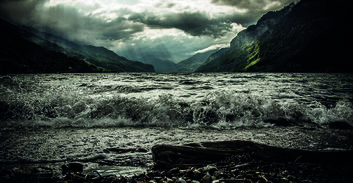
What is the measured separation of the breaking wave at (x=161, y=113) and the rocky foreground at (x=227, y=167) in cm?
381

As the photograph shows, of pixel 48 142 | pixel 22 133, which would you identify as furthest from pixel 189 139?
pixel 22 133

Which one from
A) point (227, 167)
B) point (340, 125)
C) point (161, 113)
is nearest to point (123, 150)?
point (227, 167)

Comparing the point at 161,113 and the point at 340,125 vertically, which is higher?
the point at 161,113

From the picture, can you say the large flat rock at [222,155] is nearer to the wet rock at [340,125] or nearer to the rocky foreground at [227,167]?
the rocky foreground at [227,167]

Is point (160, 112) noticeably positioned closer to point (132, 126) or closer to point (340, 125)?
point (132, 126)

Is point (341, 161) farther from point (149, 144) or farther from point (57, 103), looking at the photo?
point (57, 103)

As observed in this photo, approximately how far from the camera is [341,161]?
4.45 meters

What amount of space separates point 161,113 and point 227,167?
5.77 m

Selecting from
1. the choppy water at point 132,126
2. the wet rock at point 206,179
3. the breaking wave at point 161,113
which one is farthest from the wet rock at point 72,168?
the breaking wave at point 161,113

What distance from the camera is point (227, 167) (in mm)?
4332

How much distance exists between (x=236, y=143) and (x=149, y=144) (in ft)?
9.42

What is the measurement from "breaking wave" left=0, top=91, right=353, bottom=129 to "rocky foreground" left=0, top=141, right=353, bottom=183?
150 inches

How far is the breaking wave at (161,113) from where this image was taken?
29.9 ft

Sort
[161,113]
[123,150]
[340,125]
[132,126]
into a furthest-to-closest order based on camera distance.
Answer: [161,113]
[132,126]
[340,125]
[123,150]
